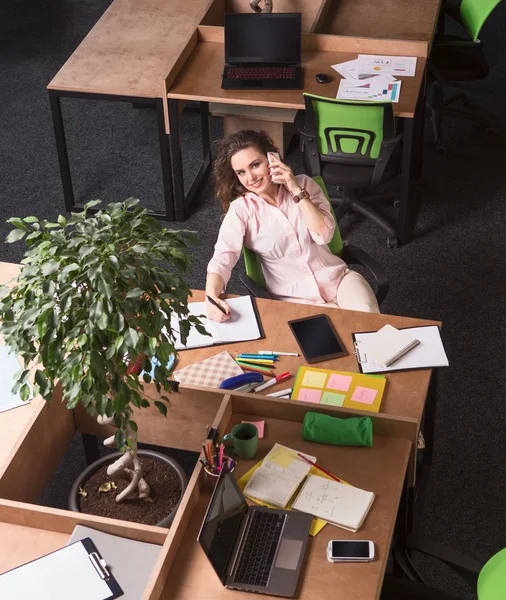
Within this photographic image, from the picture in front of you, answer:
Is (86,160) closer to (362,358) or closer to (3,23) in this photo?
(3,23)

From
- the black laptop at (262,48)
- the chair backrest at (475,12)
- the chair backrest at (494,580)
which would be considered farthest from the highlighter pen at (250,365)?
the chair backrest at (475,12)

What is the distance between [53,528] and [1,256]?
2450 millimetres

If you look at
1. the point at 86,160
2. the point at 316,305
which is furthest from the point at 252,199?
the point at 86,160

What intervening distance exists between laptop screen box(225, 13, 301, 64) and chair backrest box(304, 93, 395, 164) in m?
0.58

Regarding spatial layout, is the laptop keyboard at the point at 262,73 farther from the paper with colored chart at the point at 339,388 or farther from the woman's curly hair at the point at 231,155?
the paper with colored chart at the point at 339,388

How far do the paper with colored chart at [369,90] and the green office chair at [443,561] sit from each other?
100 inches

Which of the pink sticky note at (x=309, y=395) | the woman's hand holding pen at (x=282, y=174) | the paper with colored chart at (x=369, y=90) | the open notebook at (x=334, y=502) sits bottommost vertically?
the pink sticky note at (x=309, y=395)

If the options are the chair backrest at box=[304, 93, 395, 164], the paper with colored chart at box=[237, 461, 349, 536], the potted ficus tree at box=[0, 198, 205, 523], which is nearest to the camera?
the potted ficus tree at box=[0, 198, 205, 523]

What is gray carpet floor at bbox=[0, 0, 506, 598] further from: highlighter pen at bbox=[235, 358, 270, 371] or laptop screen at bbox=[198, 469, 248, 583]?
laptop screen at bbox=[198, 469, 248, 583]

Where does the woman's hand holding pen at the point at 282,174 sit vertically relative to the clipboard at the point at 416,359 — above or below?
above

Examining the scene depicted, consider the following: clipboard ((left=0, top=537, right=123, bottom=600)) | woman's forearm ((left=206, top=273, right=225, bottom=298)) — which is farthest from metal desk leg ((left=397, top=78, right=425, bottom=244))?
clipboard ((left=0, top=537, right=123, bottom=600))

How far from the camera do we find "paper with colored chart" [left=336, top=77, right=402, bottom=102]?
4.36 meters

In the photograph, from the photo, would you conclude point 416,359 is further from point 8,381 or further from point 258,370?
point 8,381

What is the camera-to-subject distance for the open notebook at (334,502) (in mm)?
2383
